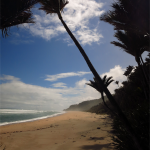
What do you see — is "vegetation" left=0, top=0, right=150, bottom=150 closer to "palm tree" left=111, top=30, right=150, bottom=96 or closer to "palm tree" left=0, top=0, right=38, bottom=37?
"palm tree" left=0, top=0, right=38, bottom=37

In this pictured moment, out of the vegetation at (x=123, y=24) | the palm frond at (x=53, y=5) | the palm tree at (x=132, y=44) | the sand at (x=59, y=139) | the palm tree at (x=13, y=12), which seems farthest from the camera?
the palm tree at (x=132, y=44)

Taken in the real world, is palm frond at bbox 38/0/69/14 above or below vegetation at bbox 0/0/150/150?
above

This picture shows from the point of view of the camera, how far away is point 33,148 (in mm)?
6836

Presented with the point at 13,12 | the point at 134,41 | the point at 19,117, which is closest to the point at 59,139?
the point at 13,12

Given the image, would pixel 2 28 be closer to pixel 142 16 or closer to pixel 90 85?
pixel 142 16

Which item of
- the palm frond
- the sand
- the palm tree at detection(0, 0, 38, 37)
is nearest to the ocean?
the sand

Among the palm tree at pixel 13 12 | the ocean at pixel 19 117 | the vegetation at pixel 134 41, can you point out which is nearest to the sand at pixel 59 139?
the vegetation at pixel 134 41

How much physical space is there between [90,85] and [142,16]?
708cm

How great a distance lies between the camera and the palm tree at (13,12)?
13.6 ft

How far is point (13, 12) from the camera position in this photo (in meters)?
4.36

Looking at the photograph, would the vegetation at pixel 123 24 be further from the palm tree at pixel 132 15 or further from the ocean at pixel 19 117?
the ocean at pixel 19 117

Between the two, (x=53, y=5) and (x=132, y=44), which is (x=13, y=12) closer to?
(x=53, y=5)

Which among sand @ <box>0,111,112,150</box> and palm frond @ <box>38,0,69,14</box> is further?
sand @ <box>0,111,112,150</box>

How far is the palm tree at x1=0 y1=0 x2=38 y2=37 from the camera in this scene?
416 cm
